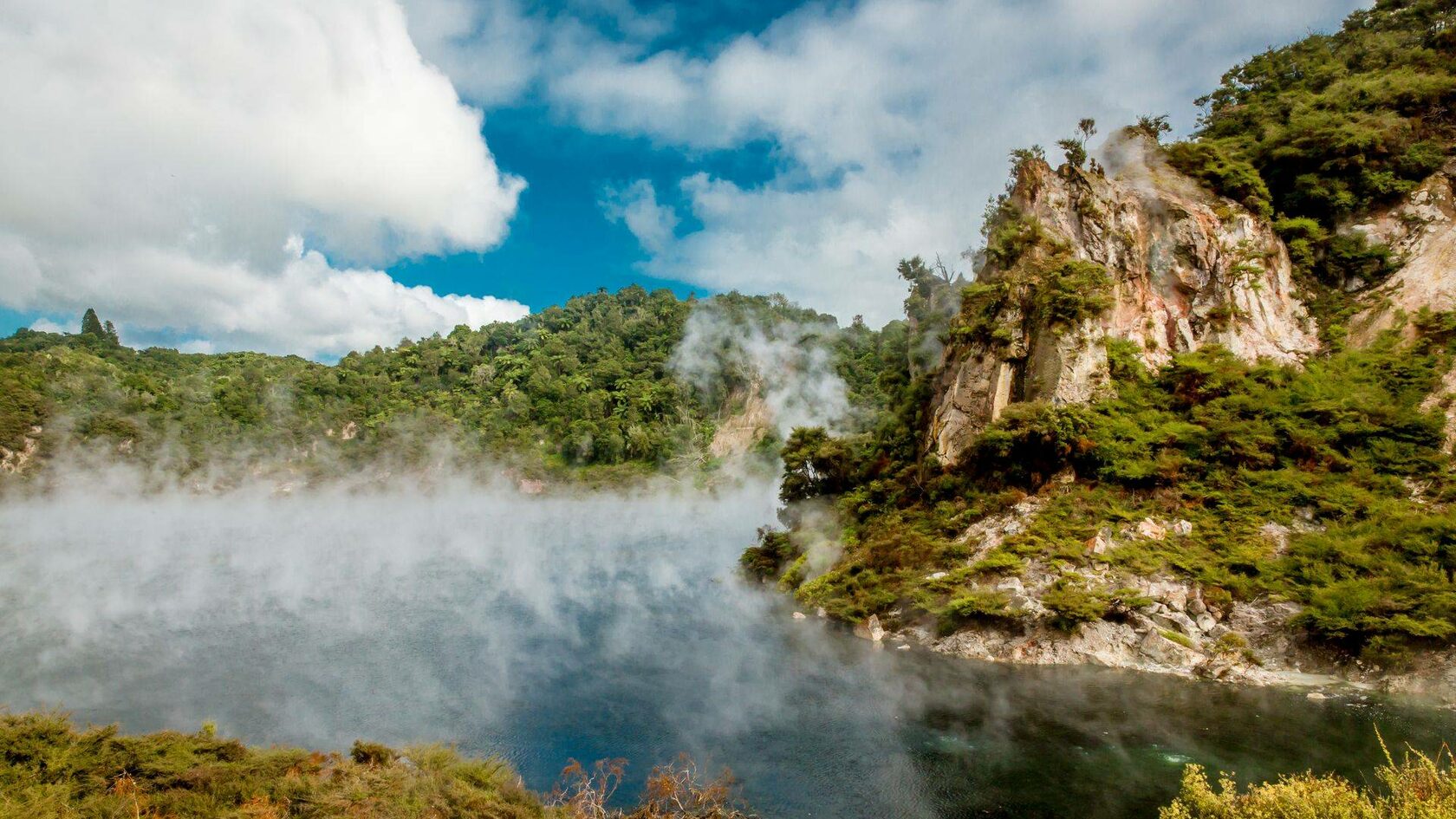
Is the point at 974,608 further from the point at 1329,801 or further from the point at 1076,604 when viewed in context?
the point at 1329,801

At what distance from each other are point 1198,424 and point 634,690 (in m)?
25.3

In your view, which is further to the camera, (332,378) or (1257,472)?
(332,378)

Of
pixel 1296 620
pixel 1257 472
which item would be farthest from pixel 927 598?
pixel 1257 472

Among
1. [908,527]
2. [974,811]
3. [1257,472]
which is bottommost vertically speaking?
[974,811]

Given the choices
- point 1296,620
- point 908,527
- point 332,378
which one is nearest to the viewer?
point 1296,620

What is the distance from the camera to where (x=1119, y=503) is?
26781 mm

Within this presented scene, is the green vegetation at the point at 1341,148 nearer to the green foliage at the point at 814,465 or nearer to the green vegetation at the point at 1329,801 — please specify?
the green foliage at the point at 814,465

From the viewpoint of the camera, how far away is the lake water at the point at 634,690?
50.6ft

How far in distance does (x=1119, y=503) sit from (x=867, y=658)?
12.2 metres

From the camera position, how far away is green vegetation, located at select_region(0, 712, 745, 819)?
34.6ft

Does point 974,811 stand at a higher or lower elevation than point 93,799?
lower

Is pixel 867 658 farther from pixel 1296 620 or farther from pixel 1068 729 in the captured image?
pixel 1296 620

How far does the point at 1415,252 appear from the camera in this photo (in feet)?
102

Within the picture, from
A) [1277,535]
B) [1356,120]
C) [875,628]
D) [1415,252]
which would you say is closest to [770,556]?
[875,628]
